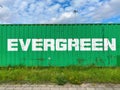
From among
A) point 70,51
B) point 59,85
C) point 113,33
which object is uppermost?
point 113,33

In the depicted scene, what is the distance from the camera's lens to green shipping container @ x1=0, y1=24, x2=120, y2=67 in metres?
15.9

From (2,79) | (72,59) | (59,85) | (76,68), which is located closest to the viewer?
(59,85)

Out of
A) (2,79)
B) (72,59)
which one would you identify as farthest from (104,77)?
(72,59)

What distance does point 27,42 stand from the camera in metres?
16.0

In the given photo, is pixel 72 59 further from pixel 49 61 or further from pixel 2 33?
pixel 2 33

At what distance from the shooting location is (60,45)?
52.5ft

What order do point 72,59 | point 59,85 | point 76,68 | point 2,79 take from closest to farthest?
point 59,85 → point 2,79 → point 76,68 → point 72,59

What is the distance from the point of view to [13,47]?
16078 mm

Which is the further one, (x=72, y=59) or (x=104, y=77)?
(x=72, y=59)

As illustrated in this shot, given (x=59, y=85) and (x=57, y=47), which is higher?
(x=57, y=47)

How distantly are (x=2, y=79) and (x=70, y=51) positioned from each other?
6490mm

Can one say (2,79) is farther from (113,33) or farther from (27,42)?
(113,33)

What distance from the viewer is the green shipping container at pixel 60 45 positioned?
15.9 metres

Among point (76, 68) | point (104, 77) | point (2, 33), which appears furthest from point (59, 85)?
point (2, 33)
